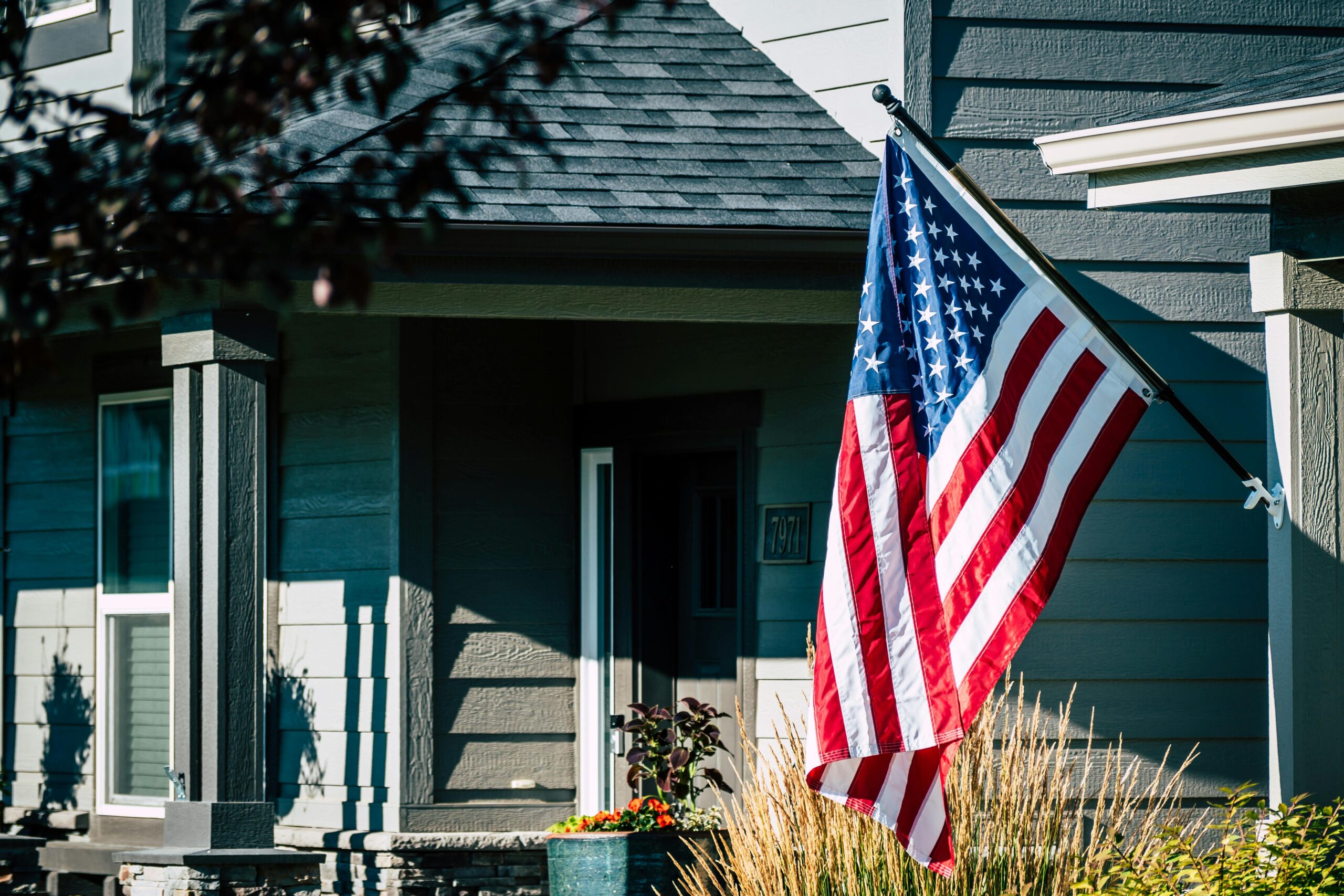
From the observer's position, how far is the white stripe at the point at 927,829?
4.53 meters

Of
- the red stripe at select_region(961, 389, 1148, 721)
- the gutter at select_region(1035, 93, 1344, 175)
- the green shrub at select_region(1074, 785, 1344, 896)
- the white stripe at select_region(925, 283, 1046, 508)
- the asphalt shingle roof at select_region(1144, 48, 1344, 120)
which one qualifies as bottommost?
the green shrub at select_region(1074, 785, 1344, 896)

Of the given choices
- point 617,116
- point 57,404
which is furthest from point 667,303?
point 57,404

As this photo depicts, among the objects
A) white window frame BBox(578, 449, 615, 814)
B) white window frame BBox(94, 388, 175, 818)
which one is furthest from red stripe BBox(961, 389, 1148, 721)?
white window frame BBox(94, 388, 175, 818)

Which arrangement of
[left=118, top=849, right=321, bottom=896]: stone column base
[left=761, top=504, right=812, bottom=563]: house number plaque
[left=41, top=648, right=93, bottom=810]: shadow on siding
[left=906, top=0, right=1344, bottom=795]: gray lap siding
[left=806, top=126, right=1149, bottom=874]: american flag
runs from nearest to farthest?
[left=806, top=126, right=1149, bottom=874]: american flag → [left=118, top=849, right=321, bottom=896]: stone column base → [left=906, top=0, right=1344, bottom=795]: gray lap siding → [left=761, top=504, right=812, bottom=563]: house number plaque → [left=41, top=648, right=93, bottom=810]: shadow on siding

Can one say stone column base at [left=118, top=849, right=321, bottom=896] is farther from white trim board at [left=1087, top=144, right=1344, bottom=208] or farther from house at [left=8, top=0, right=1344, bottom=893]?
white trim board at [left=1087, top=144, right=1344, bottom=208]

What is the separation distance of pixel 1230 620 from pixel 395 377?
3.56 meters

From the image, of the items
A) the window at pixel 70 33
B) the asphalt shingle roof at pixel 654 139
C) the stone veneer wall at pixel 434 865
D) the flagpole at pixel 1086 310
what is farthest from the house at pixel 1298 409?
the window at pixel 70 33

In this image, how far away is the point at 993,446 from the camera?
4.73 m

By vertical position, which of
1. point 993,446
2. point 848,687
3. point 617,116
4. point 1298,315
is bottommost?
point 848,687

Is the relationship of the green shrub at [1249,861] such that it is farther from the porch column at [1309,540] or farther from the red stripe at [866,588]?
the red stripe at [866,588]

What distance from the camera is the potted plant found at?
6062 mm

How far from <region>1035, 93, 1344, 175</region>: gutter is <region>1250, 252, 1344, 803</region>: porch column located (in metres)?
0.46

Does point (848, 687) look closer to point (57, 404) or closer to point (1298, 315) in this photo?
point (1298, 315)

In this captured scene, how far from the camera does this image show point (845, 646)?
4.64m
